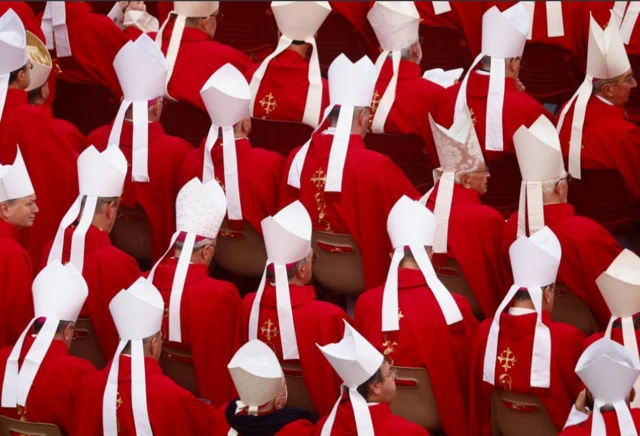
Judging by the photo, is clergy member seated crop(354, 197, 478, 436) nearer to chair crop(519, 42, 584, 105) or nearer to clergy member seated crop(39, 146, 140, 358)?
clergy member seated crop(39, 146, 140, 358)

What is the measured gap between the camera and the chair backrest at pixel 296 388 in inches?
260

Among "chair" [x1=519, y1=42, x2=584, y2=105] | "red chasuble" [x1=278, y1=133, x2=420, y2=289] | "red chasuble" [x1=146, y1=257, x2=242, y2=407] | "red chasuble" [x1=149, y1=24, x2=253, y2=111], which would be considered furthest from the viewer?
"chair" [x1=519, y1=42, x2=584, y2=105]

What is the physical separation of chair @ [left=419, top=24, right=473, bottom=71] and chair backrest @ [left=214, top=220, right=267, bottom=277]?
1.81 m

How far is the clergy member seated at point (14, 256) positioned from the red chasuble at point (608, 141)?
8.37 feet

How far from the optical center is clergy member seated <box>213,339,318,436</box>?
5.86 metres

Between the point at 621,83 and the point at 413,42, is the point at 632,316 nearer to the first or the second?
the point at 621,83

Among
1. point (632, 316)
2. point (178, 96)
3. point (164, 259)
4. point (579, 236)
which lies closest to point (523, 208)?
point (579, 236)

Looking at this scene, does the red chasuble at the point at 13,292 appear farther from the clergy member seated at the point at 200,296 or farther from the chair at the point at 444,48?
the chair at the point at 444,48

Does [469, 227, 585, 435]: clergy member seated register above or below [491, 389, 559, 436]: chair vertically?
above

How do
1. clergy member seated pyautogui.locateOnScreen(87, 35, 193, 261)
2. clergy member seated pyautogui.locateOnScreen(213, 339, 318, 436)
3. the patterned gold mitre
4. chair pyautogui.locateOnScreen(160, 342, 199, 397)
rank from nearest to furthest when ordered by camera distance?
1. clergy member seated pyautogui.locateOnScreen(213, 339, 318, 436)
2. chair pyautogui.locateOnScreen(160, 342, 199, 397)
3. the patterned gold mitre
4. clergy member seated pyautogui.locateOnScreen(87, 35, 193, 261)

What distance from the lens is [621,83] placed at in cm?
749

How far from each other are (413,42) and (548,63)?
3.06 ft

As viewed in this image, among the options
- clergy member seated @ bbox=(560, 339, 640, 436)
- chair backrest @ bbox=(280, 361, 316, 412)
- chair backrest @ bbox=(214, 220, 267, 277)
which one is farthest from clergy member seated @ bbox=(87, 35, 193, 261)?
clergy member seated @ bbox=(560, 339, 640, 436)

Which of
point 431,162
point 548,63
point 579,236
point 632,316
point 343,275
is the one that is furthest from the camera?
point 548,63
